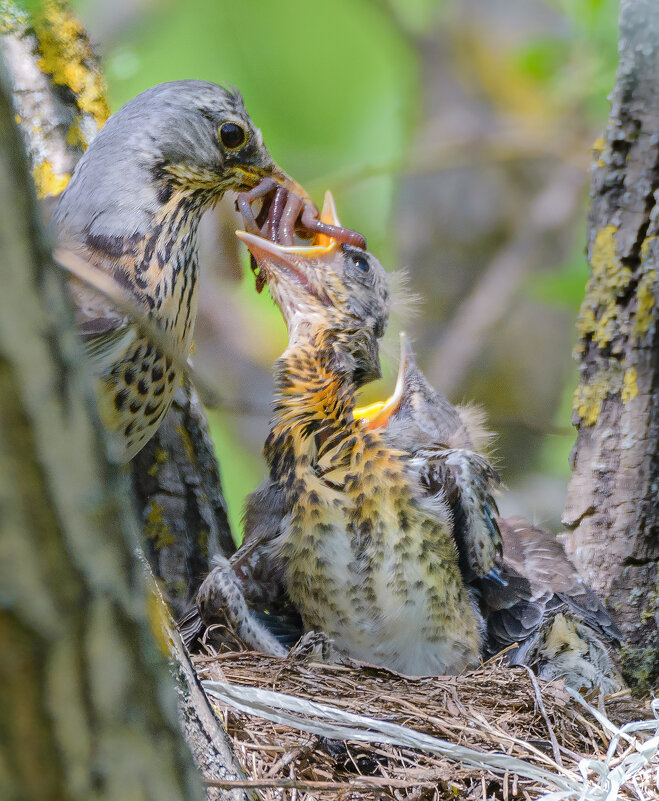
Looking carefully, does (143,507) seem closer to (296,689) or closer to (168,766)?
(296,689)

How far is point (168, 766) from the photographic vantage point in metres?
0.62

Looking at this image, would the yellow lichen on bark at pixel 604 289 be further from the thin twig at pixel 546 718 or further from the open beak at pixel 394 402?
the thin twig at pixel 546 718

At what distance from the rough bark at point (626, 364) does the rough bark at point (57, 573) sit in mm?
1743

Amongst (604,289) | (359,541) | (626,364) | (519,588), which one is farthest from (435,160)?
(359,541)

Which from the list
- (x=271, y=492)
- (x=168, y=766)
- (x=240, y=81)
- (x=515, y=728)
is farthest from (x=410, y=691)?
(x=240, y=81)

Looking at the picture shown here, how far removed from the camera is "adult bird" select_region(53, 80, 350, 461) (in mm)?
1684

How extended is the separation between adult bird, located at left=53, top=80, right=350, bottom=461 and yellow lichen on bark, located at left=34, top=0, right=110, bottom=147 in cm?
41

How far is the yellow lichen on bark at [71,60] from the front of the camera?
90.0 inches

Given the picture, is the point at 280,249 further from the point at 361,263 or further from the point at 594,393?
the point at 594,393

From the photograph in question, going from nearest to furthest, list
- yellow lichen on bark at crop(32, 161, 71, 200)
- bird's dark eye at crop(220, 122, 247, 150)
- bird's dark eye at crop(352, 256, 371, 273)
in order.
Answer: bird's dark eye at crop(220, 122, 247, 150), yellow lichen on bark at crop(32, 161, 71, 200), bird's dark eye at crop(352, 256, 371, 273)

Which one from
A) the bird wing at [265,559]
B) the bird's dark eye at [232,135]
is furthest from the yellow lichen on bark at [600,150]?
the bird wing at [265,559]

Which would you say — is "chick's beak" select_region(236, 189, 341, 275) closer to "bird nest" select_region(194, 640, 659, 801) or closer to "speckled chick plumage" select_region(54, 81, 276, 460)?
"speckled chick plumage" select_region(54, 81, 276, 460)

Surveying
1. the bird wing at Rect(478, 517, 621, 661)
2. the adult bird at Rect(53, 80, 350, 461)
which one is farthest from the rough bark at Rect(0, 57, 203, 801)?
the bird wing at Rect(478, 517, 621, 661)

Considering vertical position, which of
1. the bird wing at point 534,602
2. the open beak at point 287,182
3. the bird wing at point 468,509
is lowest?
the bird wing at point 534,602
